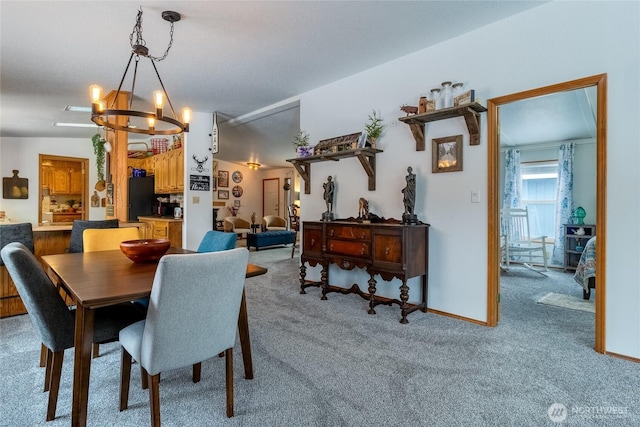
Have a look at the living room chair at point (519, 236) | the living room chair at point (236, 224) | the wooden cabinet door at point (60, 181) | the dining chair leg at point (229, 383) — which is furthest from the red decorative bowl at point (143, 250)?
the wooden cabinet door at point (60, 181)

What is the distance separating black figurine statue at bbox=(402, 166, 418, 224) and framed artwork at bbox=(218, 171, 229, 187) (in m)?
8.10

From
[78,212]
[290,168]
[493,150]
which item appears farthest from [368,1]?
[78,212]

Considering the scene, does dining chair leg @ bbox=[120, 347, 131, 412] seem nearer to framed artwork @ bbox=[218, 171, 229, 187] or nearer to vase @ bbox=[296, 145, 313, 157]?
vase @ bbox=[296, 145, 313, 157]

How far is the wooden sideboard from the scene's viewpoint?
300cm

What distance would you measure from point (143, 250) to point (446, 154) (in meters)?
2.63

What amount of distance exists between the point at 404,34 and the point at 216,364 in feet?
10.0

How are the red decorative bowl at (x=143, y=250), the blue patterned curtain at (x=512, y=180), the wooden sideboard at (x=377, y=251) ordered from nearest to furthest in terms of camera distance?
1. the red decorative bowl at (x=143, y=250)
2. the wooden sideboard at (x=377, y=251)
3. the blue patterned curtain at (x=512, y=180)

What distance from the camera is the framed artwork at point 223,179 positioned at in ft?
33.8

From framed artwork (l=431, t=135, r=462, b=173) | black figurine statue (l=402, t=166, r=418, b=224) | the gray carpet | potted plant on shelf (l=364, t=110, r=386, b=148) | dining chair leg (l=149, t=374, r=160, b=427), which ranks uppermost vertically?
potted plant on shelf (l=364, t=110, r=386, b=148)

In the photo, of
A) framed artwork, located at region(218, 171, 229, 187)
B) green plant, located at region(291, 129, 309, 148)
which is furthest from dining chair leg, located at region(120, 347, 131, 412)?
framed artwork, located at region(218, 171, 229, 187)

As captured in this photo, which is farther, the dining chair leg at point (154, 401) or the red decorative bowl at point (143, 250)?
the red decorative bowl at point (143, 250)

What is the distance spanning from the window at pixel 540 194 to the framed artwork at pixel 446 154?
3989mm

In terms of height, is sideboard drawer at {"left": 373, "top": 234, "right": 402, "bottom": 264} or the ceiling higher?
the ceiling

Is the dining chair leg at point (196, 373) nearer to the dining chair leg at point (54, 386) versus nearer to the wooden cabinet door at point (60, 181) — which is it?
the dining chair leg at point (54, 386)
